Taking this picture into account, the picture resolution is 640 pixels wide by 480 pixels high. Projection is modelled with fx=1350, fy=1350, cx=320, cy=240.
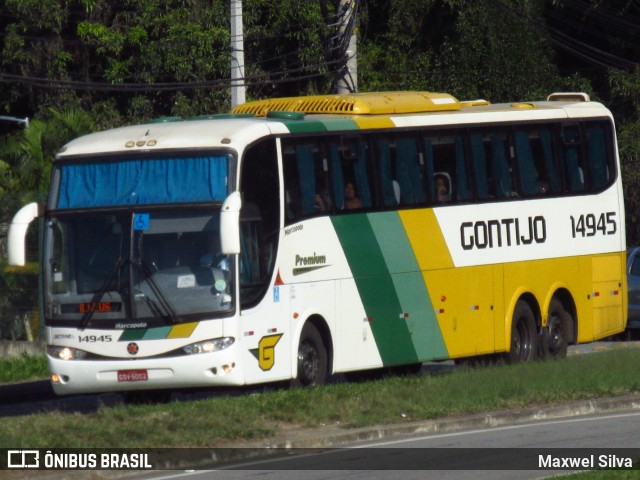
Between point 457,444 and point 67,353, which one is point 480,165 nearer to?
point 67,353

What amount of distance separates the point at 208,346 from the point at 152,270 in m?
1.02

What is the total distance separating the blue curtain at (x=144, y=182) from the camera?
48.8ft

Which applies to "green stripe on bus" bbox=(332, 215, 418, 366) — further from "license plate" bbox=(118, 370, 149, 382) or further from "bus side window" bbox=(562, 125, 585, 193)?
"bus side window" bbox=(562, 125, 585, 193)

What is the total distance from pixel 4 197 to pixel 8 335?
2.30 metres

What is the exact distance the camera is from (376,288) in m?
17.2

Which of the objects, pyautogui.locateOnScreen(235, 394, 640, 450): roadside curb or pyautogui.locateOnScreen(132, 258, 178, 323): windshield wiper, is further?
pyautogui.locateOnScreen(132, 258, 178, 323): windshield wiper

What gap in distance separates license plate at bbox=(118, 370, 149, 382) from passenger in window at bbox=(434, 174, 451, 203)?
537 centimetres

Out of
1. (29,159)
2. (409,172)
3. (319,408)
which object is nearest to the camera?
(319,408)

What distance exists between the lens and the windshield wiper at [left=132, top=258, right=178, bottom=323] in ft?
47.8

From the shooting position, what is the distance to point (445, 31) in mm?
37281

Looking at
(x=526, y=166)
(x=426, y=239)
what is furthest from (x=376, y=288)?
(x=526, y=166)

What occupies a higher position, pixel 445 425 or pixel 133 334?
pixel 133 334

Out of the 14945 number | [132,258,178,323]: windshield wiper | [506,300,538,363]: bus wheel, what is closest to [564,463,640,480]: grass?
[132,258,178,323]: windshield wiper

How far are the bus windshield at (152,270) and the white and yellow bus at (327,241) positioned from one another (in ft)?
0.06
